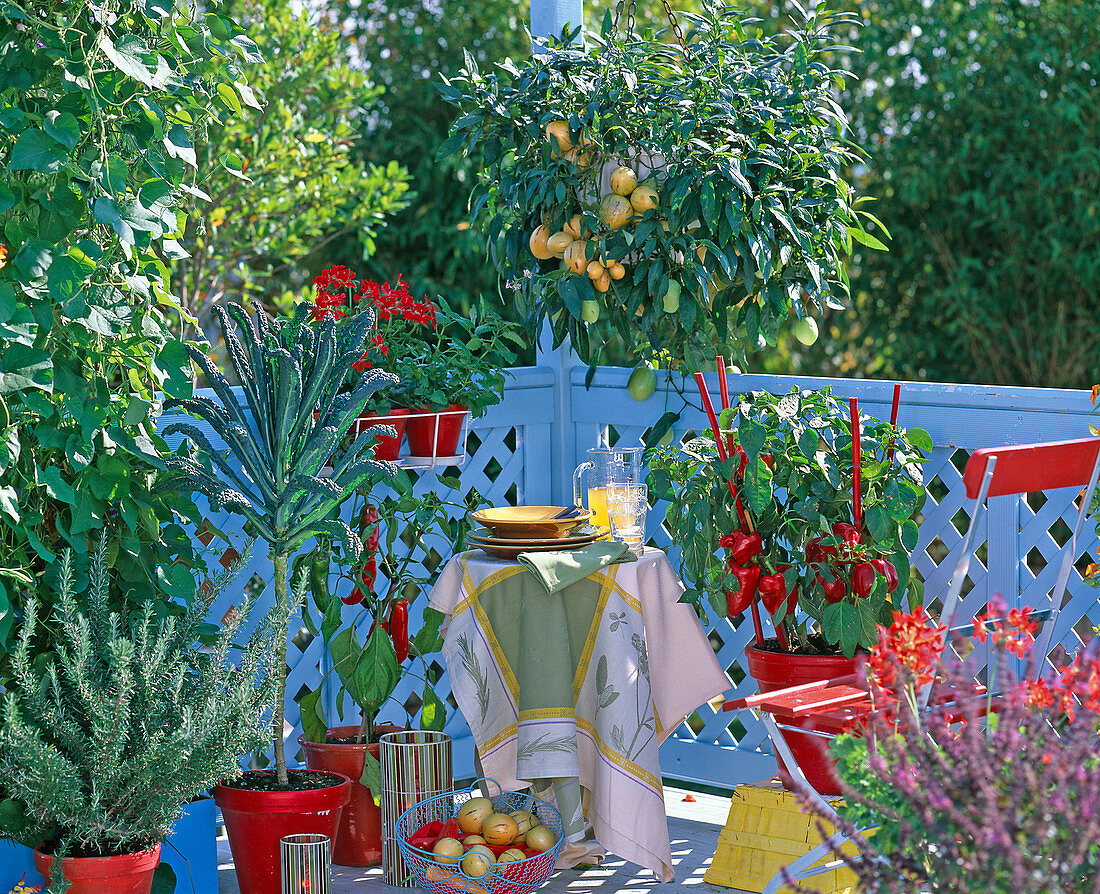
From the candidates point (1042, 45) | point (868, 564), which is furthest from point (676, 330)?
point (1042, 45)

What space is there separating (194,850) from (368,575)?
28.9 inches

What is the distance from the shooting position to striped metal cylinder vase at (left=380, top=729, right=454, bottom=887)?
298 centimetres

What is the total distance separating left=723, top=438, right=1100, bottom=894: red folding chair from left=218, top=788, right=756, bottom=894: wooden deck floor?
0.61 meters

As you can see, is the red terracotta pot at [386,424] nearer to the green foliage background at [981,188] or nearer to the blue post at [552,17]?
the blue post at [552,17]

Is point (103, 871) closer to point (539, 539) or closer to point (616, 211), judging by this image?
point (539, 539)

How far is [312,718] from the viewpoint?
3.15m

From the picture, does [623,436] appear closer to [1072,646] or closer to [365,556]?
[365,556]

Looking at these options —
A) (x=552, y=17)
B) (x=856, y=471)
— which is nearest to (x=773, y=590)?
(x=856, y=471)

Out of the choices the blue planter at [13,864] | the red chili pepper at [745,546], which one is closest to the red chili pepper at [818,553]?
the red chili pepper at [745,546]

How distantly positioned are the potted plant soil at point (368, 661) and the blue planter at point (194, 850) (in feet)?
1.16

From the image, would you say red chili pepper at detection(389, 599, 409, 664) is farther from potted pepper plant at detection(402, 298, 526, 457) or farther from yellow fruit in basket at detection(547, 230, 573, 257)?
yellow fruit in basket at detection(547, 230, 573, 257)

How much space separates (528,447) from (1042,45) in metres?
3.66

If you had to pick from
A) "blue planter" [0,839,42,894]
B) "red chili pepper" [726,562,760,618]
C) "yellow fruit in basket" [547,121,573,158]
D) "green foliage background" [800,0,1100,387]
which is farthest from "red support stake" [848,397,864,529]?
"green foliage background" [800,0,1100,387]

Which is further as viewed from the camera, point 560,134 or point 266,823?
point 560,134
